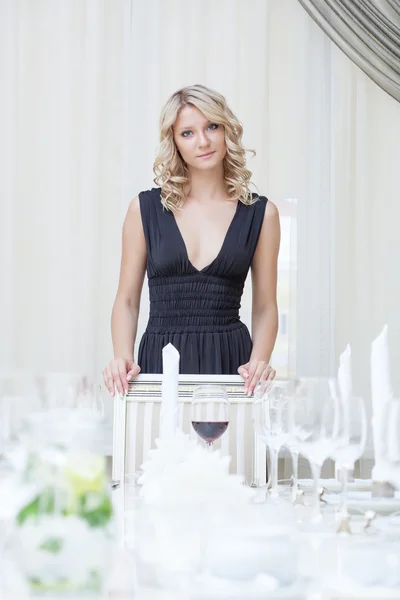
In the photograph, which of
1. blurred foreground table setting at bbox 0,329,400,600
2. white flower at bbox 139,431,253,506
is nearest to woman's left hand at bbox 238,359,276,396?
blurred foreground table setting at bbox 0,329,400,600

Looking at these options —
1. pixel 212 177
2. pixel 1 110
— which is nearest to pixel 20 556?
pixel 212 177

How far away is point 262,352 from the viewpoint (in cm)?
240

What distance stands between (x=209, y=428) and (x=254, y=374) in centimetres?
48

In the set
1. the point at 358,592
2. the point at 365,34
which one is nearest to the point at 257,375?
the point at 358,592

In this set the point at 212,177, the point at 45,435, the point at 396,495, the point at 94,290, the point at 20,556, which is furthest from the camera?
the point at 94,290

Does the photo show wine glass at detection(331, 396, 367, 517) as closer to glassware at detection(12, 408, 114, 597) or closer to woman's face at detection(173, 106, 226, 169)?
glassware at detection(12, 408, 114, 597)

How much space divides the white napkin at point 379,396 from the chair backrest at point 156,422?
55 cm

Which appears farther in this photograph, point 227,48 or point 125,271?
point 227,48

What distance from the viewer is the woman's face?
2.49m

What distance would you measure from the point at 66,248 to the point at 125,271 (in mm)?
1388

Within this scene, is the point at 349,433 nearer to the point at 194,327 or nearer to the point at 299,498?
the point at 299,498

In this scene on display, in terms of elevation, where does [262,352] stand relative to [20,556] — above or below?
above

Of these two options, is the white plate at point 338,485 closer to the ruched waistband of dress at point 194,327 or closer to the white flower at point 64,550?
the ruched waistband of dress at point 194,327

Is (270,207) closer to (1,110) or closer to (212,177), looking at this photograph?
(212,177)
